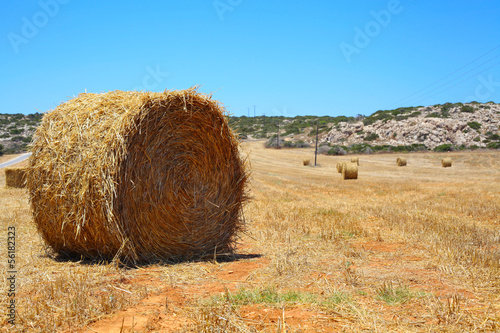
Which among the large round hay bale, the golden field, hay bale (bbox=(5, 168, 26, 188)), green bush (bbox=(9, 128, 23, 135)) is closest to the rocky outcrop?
green bush (bbox=(9, 128, 23, 135))

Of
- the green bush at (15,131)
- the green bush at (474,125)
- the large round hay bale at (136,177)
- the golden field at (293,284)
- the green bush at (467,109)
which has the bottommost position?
the golden field at (293,284)

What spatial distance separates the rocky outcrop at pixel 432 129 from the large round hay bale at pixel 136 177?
4604 centimetres

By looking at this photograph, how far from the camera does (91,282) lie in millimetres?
4539

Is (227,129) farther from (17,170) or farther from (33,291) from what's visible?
(17,170)

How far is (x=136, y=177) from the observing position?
573 cm

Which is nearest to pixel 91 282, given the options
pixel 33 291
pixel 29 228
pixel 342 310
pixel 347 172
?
pixel 33 291

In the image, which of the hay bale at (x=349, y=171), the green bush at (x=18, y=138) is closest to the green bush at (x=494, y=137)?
the hay bale at (x=349, y=171)

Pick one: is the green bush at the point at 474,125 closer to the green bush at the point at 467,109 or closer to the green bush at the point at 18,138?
the green bush at the point at 467,109

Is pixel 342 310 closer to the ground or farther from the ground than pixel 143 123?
closer to the ground

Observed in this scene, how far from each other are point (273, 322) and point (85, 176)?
126 inches

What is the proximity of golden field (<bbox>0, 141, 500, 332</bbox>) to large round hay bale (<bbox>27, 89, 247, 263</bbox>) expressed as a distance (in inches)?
16.7

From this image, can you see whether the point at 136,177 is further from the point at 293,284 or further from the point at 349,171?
the point at 349,171

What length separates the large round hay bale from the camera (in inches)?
214

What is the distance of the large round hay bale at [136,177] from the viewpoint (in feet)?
17.8
